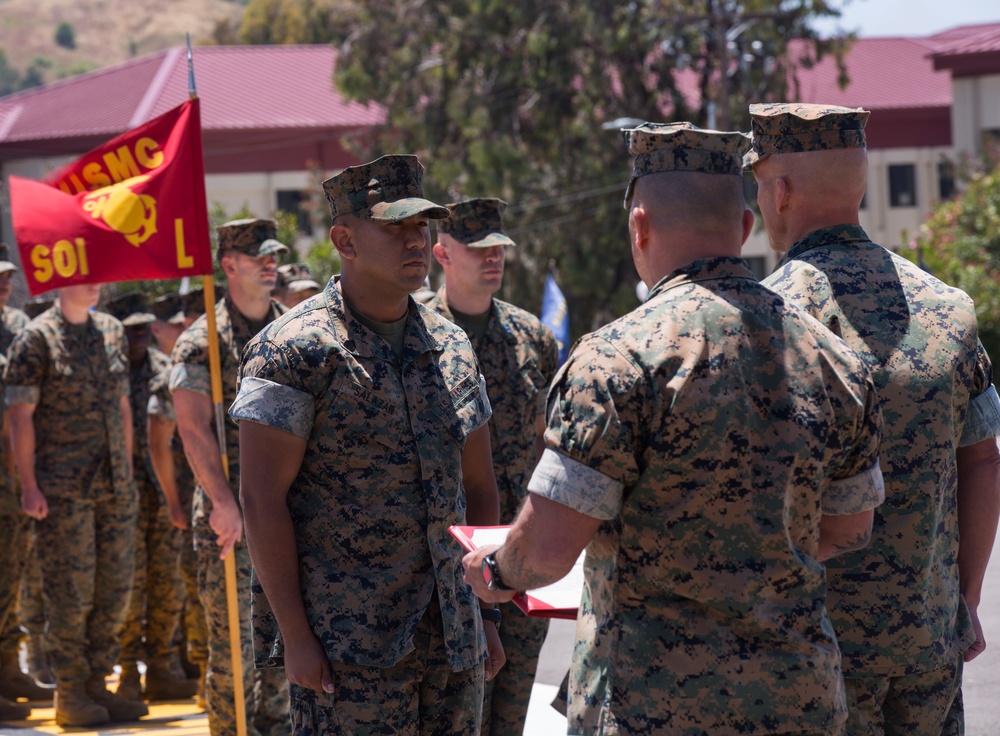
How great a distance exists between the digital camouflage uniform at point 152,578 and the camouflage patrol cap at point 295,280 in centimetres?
107

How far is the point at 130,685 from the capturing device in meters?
8.42

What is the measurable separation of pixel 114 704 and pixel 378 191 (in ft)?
16.6

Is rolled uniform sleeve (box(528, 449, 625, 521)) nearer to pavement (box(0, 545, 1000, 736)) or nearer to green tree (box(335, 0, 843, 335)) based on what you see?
pavement (box(0, 545, 1000, 736))

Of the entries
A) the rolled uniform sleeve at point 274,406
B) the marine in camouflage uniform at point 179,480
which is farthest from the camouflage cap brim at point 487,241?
the marine in camouflage uniform at point 179,480

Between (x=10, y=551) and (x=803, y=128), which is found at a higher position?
(x=803, y=128)

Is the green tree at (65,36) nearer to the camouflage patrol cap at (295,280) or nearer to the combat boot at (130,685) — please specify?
the camouflage patrol cap at (295,280)

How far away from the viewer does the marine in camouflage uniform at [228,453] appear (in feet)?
20.2

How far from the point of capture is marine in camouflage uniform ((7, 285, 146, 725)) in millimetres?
7789

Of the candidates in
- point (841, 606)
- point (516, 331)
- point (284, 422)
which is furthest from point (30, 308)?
point (841, 606)

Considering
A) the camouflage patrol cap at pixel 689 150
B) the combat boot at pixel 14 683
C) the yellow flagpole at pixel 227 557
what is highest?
the camouflage patrol cap at pixel 689 150

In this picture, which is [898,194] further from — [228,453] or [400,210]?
[400,210]

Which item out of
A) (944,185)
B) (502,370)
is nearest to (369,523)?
(502,370)

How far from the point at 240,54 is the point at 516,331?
44.1 meters

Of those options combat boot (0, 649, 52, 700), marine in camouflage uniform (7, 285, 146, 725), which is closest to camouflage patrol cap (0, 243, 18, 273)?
marine in camouflage uniform (7, 285, 146, 725)
